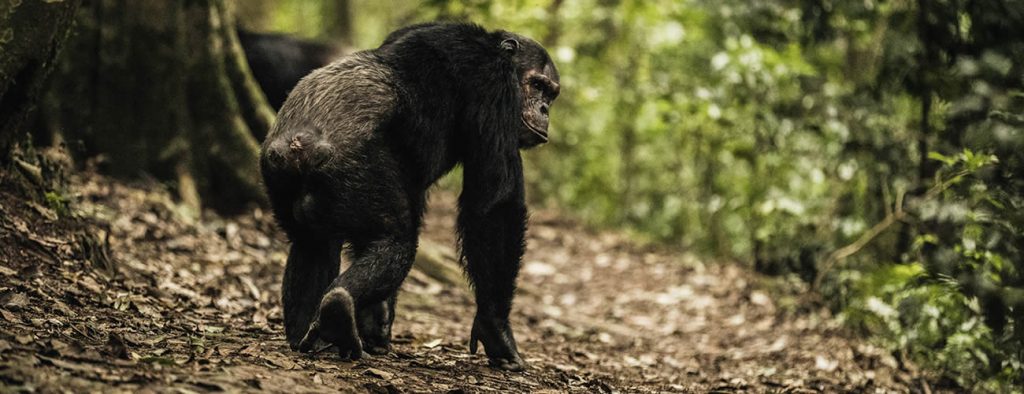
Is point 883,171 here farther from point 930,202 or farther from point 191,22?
point 191,22

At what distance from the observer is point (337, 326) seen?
13.9ft

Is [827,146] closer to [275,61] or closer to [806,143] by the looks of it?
[806,143]

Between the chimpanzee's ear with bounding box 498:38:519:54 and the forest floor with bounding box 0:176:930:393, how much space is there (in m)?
1.71

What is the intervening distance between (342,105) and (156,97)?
339cm

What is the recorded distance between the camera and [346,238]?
4.57 metres

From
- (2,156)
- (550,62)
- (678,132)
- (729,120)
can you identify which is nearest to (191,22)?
(2,156)

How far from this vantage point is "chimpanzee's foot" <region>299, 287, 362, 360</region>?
163 inches

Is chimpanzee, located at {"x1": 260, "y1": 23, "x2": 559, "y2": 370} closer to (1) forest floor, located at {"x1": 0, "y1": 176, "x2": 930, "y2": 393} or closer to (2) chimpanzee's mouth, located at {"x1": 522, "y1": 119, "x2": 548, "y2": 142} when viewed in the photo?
(2) chimpanzee's mouth, located at {"x1": 522, "y1": 119, "x2": 548, "y2": 142}

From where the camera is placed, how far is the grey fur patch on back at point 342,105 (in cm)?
445

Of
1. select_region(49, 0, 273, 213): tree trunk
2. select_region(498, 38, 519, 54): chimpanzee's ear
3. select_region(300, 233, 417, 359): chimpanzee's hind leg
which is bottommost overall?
select_region(300, 233, 417, 359): chimpanzee's hind leg

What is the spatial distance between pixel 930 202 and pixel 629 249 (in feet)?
16.3

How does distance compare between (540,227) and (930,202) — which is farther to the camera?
(540,227)

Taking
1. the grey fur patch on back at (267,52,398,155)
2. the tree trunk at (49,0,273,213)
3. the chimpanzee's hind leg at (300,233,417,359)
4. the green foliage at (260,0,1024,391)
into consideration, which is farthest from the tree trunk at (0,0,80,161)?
the green foliage at (260,0,1024,391)

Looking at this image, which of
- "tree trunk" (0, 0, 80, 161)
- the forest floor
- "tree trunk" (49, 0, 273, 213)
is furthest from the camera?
"tree trunk" (49, 0, 273, 213)
